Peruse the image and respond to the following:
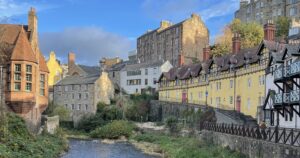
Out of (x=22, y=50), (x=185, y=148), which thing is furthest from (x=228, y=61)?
(x=22, y=50)

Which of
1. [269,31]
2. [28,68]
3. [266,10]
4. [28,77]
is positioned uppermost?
[266,10]

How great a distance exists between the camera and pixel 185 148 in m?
42.7

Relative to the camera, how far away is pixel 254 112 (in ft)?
166

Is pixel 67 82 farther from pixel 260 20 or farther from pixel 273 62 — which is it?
pixel 273 62

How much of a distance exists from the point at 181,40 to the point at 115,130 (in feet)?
114

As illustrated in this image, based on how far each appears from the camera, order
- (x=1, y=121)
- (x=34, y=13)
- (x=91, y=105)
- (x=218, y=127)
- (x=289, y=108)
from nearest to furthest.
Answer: (x=1, y=121)
(x=289, y=108)
(x=218, y=127)
(x=34, y=13)
(x=91, y=105)

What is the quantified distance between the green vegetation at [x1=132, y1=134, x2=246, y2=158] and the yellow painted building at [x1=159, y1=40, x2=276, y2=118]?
29.6 feet

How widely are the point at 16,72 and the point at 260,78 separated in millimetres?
26542

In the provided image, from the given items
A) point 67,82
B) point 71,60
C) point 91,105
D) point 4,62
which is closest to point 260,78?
point 4,62

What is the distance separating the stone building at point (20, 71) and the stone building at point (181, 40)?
52433mm

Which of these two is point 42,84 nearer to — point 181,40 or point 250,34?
point 250,34

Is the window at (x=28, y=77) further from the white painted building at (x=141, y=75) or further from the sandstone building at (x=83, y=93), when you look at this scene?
the white painted building at (x=141, y=75)

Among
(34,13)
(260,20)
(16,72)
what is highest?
(260,20)

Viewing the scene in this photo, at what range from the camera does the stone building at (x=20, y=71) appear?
123 ft
